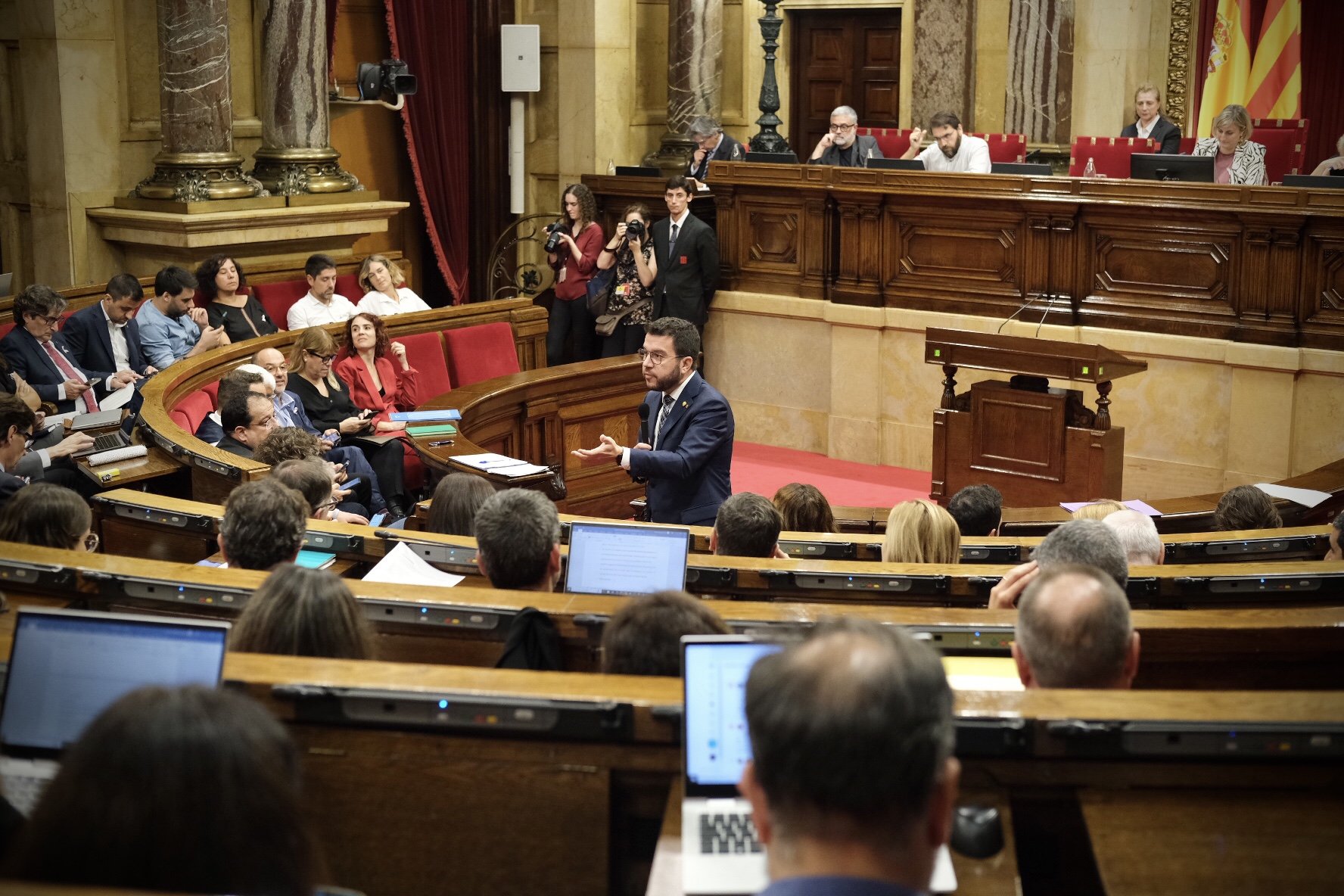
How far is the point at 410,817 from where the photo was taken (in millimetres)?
2303

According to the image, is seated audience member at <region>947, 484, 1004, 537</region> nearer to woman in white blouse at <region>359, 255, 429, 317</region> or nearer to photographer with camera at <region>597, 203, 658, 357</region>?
woman in white blouse at <region>359, 255, 429, 317</region>

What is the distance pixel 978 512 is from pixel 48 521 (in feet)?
9.35

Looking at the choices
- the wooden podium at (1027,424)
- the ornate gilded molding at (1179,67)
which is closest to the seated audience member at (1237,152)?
the wooden podium at (1027,424)

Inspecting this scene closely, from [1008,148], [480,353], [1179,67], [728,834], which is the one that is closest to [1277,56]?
[1179,67]

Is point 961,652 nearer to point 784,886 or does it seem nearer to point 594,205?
point 784,886

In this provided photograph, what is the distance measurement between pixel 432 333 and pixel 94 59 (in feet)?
9.15

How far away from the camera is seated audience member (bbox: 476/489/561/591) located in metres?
3.28

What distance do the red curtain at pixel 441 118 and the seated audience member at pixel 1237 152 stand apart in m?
5.22

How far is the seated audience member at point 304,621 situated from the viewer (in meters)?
2.64

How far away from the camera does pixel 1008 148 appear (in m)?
9.59

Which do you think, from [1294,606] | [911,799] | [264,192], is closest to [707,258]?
[264,192]

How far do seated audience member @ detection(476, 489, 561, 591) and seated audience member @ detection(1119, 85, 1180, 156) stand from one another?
6.84 metres

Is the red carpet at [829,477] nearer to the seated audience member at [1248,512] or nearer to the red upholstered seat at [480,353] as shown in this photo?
the red upholstered seat at [480,353]

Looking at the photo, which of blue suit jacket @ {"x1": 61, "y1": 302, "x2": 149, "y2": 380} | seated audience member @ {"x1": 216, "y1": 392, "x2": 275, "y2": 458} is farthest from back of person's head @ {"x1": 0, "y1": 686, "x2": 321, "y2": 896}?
blue suit jacket @ {"x1": 61, "y1": 302, "x2": 149, "y2": 380}
